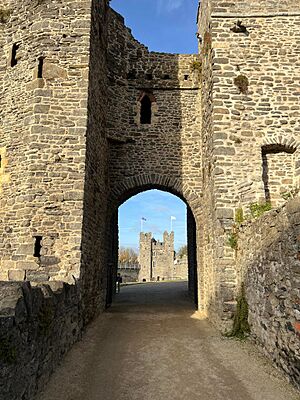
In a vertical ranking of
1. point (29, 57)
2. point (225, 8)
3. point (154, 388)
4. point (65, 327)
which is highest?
point (225, 8)

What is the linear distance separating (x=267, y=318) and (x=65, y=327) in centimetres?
328

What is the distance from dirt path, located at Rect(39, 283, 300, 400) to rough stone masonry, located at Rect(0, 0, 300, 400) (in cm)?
56

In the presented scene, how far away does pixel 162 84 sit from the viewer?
1122cm

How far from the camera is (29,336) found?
371cm

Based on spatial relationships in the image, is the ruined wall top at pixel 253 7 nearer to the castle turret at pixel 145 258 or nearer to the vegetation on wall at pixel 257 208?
the vegetation on wall at pixel 257 208

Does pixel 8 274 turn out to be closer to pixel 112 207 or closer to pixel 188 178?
pixel 112 207

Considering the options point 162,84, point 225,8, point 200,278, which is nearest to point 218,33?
point 225,8

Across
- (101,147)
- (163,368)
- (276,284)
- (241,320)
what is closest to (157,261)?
(101,147)

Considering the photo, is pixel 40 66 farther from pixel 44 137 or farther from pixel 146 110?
pixel 146 110

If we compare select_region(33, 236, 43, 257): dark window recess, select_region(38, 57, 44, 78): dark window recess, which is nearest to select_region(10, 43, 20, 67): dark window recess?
select_region(38, 57, 44, 78): dark window recess

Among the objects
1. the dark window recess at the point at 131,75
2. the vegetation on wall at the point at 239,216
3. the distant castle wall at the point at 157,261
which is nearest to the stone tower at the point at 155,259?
the distant castle wall at the point at 157,261

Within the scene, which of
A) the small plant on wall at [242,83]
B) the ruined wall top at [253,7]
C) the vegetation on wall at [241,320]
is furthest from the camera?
the ruined wall top at [253,7]

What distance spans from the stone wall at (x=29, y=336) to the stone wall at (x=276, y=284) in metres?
3.13

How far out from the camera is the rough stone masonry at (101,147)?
7.31 m
